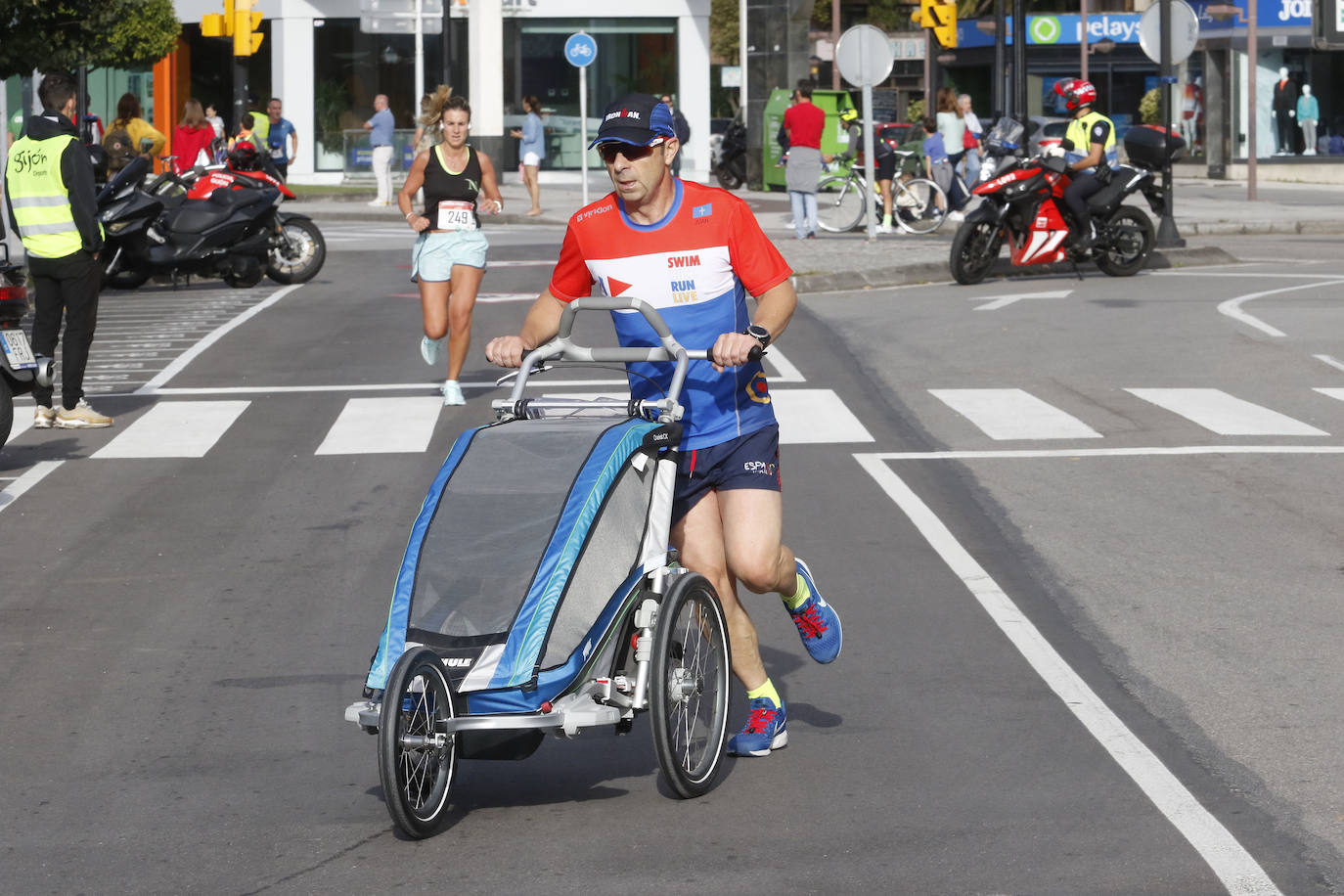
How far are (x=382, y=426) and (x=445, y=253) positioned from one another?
1.29 metres

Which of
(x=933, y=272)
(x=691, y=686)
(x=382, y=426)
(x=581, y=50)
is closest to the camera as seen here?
(x=691, y=686)

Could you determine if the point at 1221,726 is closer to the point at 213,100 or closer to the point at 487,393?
the point at 487,393

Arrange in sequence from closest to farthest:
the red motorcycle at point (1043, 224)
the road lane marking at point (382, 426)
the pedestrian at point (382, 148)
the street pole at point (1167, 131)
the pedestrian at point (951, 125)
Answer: the road lane marking at point (382, 426) → the red motorcycle at point (1043, 224) → the street pole at point (1167, 131) → the pedestrian at point (951, 125) → the pedestrian at point (382, 148)

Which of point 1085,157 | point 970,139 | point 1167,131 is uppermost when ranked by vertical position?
point 970,139

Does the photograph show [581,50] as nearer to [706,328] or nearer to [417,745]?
[706,328]

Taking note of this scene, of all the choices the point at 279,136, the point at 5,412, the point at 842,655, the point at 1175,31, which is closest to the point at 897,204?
the point at 1175,31

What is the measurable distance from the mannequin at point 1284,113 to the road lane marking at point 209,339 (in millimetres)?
29671

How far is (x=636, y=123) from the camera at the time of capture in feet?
18.2

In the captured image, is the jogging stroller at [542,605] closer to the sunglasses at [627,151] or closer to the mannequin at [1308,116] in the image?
the sunglasses at [627,151]

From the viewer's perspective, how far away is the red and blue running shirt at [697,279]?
5.75 metres

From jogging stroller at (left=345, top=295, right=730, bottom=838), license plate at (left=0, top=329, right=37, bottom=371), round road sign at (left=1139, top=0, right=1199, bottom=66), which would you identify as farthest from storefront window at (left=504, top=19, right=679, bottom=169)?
jogging stroller at (left=345, top=295, right=730, bottom=838)

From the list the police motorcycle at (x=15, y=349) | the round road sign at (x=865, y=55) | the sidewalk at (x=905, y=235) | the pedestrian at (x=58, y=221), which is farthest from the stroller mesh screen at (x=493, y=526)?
the round road sign at (x=865, y=55)

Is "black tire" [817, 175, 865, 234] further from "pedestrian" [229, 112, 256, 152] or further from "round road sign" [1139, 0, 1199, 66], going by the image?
"pedestrian" [229, 112, 256, 152]

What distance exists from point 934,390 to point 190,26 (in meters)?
38.9
